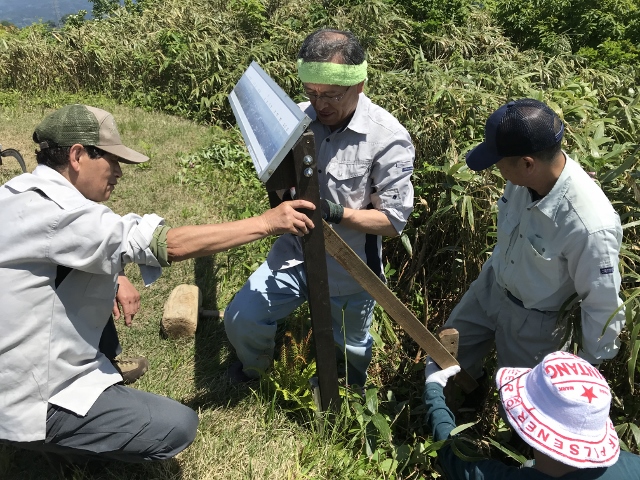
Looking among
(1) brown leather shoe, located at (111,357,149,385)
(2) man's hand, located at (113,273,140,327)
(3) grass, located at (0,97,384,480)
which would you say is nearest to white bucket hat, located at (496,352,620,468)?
(3) grass, located at (0,97,384,480)

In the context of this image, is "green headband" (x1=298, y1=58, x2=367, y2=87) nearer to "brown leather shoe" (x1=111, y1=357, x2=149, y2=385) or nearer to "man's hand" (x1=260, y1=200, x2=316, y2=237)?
"man's hand" (x1=260, y1=200, x2=316, y2=237)

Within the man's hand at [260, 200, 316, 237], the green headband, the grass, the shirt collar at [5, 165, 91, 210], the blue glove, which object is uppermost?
the green headband

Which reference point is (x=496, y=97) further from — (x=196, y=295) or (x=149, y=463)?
(x=149, y=463)

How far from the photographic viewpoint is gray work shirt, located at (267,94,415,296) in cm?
262

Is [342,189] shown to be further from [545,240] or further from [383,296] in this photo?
[545,240]

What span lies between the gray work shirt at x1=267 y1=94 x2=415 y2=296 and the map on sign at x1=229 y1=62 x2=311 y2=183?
390 mm

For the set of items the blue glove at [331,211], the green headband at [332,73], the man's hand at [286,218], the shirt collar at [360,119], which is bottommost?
the blue glove at [331,211]

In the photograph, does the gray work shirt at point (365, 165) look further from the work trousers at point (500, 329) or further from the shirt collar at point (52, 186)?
the shirt collar at point (52, 186)

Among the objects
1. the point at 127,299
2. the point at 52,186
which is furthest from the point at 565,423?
the point at 127,299

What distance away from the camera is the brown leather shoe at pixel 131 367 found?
9.84 ft

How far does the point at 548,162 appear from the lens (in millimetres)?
2137

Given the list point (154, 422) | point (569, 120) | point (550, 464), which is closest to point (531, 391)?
point (550, 464)

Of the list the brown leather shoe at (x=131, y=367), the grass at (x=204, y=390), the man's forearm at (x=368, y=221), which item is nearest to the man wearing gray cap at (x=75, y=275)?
the grass at (x=204, y=390)

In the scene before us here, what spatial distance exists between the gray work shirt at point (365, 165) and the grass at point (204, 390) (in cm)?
81
